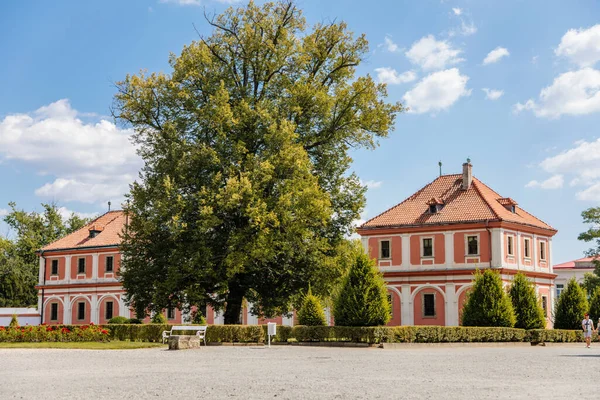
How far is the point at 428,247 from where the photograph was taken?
4950cm

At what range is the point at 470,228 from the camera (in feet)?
158

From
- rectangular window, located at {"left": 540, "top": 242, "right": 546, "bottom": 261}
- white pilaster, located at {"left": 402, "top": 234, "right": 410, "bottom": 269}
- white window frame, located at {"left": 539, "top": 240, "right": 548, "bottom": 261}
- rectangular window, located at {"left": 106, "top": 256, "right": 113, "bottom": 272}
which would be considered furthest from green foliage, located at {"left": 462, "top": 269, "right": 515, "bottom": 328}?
rectangular window, located at {"left": 106, "top": 256, "right": 113, "bottom": 272}

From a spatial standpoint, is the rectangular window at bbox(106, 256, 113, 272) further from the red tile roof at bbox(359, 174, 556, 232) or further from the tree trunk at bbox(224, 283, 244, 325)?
the tree trunk at bbox(224, 283, 244, 325)

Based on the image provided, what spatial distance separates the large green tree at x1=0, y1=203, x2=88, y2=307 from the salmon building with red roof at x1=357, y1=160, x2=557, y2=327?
36276 mm

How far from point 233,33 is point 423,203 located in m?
22.0

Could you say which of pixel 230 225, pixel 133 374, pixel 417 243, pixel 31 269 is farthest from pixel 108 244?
pixel 133 374

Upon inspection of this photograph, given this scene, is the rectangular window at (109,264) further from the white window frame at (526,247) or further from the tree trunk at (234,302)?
the white window frame at (526,247)

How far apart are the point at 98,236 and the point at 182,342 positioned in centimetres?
3768

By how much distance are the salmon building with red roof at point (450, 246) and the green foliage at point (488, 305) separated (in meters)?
10.5

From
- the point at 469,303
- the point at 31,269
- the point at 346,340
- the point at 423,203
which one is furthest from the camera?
the point at 31,269

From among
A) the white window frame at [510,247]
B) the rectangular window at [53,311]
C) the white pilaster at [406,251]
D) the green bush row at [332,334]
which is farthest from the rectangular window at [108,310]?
the white window frame at [510,247]

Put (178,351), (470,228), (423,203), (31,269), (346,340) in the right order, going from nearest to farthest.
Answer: (178,351) < (346,340) < (470,228) < (423,203) < (31,269)

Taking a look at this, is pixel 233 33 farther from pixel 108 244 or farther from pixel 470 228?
pixel 108 244

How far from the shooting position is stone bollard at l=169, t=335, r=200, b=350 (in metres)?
26.4
